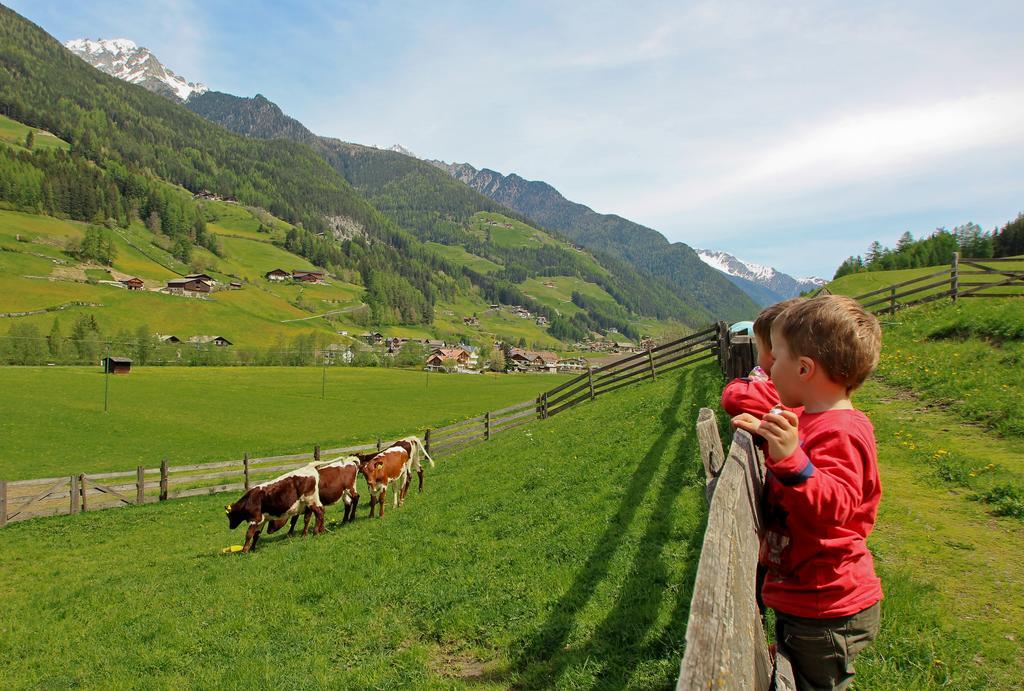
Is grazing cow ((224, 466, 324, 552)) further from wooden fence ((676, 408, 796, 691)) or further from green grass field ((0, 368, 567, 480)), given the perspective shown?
green grass field ((0, 368, 567, 480))

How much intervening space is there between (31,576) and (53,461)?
22509 millimetres

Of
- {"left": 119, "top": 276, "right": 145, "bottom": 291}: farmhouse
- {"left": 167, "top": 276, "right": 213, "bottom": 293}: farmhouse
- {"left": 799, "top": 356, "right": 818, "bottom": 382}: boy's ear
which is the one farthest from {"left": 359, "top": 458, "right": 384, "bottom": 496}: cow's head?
{"left": 167, "top": 276, "right": 213, "bottom": 293}: farmhouse

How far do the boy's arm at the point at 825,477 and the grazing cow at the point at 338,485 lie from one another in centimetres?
1282

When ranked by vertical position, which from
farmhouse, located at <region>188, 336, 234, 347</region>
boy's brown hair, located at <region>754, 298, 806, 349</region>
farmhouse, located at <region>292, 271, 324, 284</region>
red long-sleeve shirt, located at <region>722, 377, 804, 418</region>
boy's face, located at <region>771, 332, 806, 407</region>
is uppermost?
farmhouse, located at <region>292, 271, 324, 284</region>

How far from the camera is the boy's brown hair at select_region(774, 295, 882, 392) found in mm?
2438

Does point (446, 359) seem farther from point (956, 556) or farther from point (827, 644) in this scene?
point (827, 644)

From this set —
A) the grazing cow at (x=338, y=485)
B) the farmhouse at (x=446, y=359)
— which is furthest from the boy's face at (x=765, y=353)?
the farmhouse at (x=446, y=359)

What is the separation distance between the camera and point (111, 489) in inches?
707

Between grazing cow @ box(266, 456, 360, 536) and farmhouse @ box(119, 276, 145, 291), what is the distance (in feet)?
489

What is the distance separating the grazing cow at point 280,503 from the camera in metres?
12.5

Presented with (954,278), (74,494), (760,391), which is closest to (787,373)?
(760,391)

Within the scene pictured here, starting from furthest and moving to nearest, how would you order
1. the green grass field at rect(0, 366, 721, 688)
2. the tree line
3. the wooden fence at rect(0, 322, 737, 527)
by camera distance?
the tree line, the wooden fence at rect(0, 322, 737, 527), the green grass field at rect(0, 366, 721, 688)

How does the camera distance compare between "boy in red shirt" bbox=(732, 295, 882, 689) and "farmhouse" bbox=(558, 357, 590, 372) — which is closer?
"boy in red shirt" bbox=(732, 295, 882, 689)

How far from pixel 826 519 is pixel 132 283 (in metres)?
164
